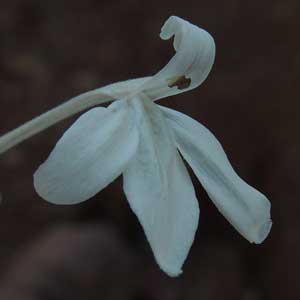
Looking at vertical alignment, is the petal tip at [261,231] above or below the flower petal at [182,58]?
below

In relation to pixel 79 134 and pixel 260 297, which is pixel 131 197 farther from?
pixel 260 297

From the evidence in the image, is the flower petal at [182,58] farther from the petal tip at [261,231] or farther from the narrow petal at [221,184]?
the petal tip at [261,231]

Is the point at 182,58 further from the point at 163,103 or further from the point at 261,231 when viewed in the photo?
the point at 163,103

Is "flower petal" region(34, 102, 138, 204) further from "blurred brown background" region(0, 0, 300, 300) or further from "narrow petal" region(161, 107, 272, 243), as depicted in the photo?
"blurred brown background" region(0, 0, 300, 300)

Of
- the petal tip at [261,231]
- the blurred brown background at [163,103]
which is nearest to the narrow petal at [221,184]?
the petal tip at [261,231]

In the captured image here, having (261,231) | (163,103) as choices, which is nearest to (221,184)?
(261,231)

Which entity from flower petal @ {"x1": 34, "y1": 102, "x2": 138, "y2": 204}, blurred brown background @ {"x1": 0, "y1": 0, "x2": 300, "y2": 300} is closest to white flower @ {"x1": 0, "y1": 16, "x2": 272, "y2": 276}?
flower petal @ {"x1": 34, "y1": 102, "x2": 138, "y2": 204}

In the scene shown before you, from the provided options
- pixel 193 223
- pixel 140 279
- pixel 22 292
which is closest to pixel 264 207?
pixel 193 223
